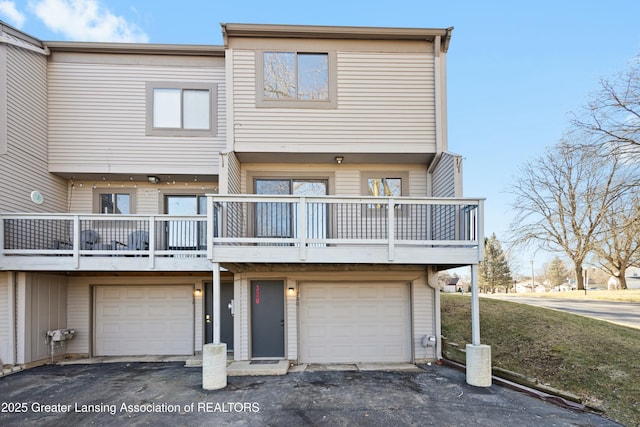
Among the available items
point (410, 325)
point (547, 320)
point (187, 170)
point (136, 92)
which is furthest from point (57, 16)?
point (547, 320)

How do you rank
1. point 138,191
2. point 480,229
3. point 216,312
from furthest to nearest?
point 138,191 < point 480,229 < point 216,312

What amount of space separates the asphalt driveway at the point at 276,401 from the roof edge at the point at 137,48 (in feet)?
24.2

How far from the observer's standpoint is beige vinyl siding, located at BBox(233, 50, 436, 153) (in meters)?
7.98

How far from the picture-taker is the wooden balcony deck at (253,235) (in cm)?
650

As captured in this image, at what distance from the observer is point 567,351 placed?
7.29 m

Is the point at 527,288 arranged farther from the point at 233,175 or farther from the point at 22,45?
the point at 22,45

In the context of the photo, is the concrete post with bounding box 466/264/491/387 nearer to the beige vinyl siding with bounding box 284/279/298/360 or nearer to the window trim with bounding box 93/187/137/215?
the beige vinyl siding with bounding box 284/279/298/360

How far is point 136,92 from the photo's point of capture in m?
8.74

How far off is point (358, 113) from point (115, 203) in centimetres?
652

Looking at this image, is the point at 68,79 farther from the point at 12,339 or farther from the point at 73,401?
the point at 73,401

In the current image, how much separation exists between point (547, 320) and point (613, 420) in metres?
4.53

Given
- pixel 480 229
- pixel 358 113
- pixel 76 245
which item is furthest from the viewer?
pixel 358 113

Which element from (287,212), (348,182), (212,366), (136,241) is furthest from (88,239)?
(348,182)

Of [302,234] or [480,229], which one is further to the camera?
[480,229]
